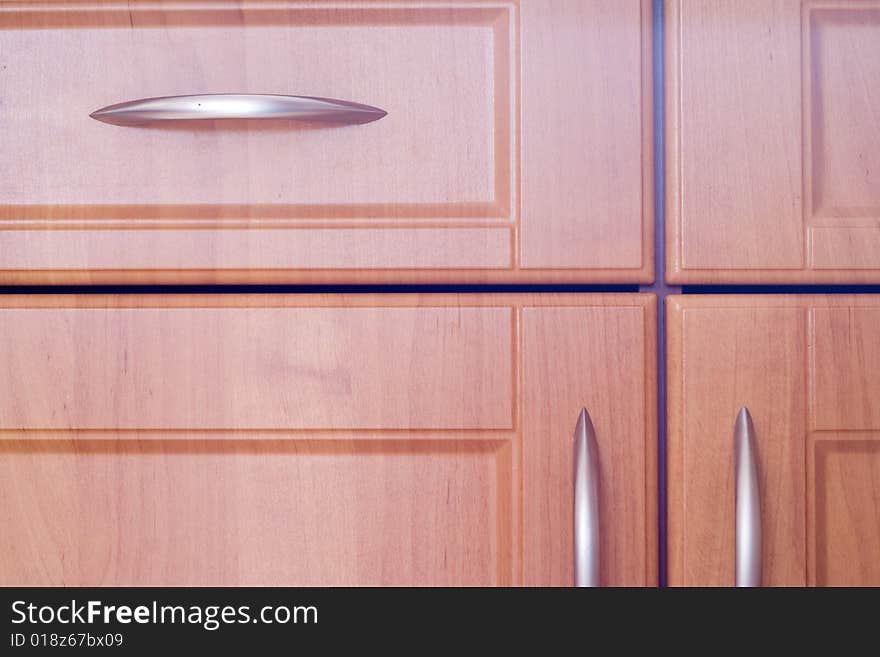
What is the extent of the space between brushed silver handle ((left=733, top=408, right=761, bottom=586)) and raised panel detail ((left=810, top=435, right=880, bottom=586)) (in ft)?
0.12

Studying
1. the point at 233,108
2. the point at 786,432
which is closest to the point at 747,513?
the point at 786,432

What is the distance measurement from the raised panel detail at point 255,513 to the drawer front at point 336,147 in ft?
0.31

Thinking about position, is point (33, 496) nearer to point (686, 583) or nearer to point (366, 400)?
point (366, 400)

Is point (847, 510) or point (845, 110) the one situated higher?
point (845, 110)

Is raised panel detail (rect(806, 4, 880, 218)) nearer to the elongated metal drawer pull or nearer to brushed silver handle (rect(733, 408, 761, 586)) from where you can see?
brushed silver handle (rect(733, 408, 761, 586))

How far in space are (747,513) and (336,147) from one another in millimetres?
284

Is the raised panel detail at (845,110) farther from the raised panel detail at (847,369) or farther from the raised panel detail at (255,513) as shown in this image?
the raised panel detail at (255,513)

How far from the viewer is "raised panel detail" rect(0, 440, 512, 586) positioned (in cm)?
34

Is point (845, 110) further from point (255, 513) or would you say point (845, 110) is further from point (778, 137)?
point (255, 513)

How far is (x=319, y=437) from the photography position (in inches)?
13.5

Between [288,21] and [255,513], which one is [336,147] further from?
[255,513]

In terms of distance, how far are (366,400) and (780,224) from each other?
0.23 metres

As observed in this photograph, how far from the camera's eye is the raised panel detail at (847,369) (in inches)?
13.1

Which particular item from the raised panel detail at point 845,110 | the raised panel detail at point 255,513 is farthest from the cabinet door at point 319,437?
the raised panel detail at point 845,110
